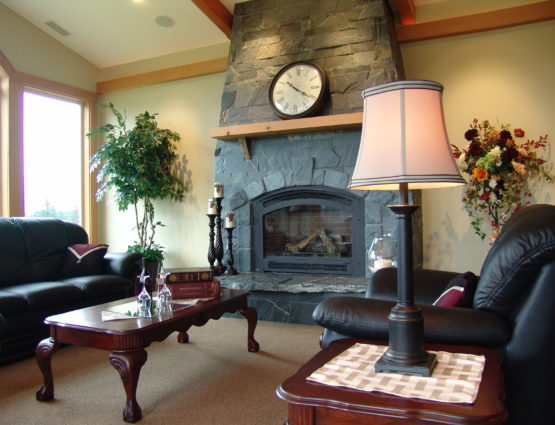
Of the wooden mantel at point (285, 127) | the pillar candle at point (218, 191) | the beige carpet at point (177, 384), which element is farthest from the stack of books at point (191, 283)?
the wooden mantel at point (285, 127)

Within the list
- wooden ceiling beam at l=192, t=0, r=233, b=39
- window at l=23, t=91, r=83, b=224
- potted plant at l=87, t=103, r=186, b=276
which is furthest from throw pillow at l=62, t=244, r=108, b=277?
wooden ceiling beam at l=192, t=0, r=233, b=39

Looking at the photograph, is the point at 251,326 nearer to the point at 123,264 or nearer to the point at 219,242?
the point at 123,264

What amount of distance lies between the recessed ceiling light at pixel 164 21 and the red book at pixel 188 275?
10.1ft

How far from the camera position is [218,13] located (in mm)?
4621

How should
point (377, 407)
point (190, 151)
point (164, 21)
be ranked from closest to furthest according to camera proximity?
point (377, 407) < point (164, 21) < point (190, 151)

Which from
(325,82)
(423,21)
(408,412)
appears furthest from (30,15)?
(408,412)

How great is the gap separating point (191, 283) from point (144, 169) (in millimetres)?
2458

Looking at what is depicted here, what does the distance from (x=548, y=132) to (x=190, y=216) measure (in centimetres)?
358

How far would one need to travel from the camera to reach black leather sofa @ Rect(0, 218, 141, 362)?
2971 millimetres

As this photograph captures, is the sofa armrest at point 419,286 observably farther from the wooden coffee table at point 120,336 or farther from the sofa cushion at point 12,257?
the sofa cushion at point 12,257

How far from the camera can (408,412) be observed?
1.04 metres

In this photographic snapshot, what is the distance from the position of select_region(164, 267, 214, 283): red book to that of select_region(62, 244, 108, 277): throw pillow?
129cm

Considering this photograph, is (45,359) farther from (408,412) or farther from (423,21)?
(423,21)

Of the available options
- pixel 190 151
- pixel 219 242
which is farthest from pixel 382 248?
pixel 190 151
